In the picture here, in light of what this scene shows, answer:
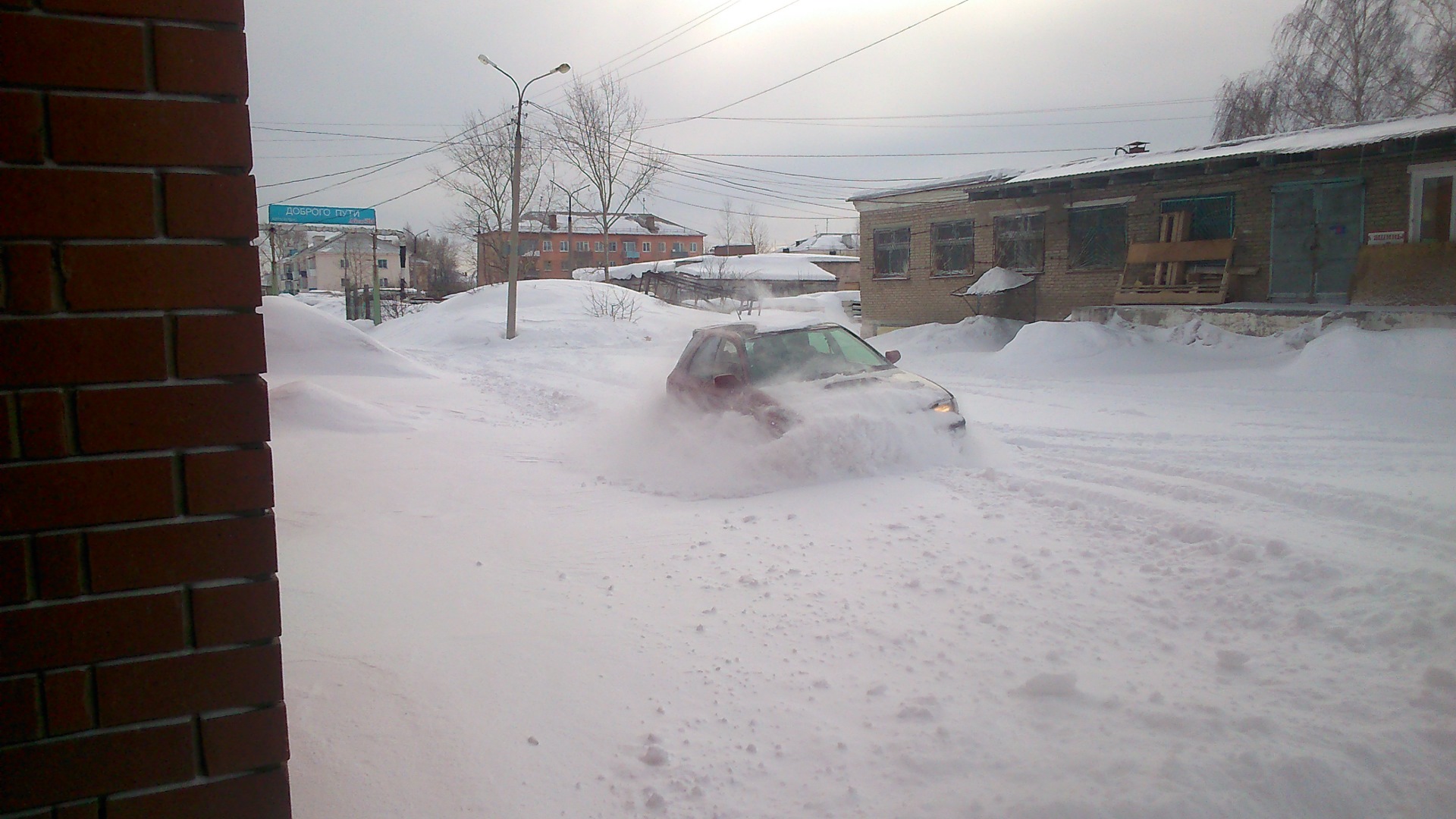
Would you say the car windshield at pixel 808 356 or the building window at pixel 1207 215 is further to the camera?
the building window at pixel 1207 215

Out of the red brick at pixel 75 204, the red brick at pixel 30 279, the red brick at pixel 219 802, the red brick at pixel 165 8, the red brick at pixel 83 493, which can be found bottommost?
the red brick at pixel 219 802

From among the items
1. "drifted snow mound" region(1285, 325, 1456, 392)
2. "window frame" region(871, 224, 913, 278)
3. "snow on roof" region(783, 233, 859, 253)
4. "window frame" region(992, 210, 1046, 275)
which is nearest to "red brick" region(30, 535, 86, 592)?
"drifted snow mound" region(1285, 325, 1456, 392)

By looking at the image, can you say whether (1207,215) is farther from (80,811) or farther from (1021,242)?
(80,811)

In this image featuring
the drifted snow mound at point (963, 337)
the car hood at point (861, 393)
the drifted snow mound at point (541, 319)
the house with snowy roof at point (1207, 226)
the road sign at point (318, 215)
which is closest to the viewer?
the car hood at point (861, 393)

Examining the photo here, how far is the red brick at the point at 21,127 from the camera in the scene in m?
1.39

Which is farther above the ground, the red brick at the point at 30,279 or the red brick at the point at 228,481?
the red brick at the point at 30,279

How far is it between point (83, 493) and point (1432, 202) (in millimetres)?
20805

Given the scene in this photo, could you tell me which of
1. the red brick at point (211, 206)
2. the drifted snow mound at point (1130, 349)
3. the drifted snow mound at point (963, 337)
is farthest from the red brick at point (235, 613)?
the drifted snow mound at point (963, 337)

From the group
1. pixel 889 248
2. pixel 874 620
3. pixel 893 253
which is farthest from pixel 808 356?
pixel 889 248

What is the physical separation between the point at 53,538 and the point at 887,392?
22.0 feet

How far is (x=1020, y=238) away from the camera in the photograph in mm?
23109

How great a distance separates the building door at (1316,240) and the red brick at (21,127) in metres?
20.7

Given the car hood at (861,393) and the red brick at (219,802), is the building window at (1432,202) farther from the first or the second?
the red brick at (219,802)

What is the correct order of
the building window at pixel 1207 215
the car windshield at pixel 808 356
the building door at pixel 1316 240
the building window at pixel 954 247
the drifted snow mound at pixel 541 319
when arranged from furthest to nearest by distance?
the drifted snow mound at pixel 541 319, the building window at pixel 954 247, the building window at pixel 1207 215, the building door at pixel 1316 240, the car windshield at pixel 808 356
